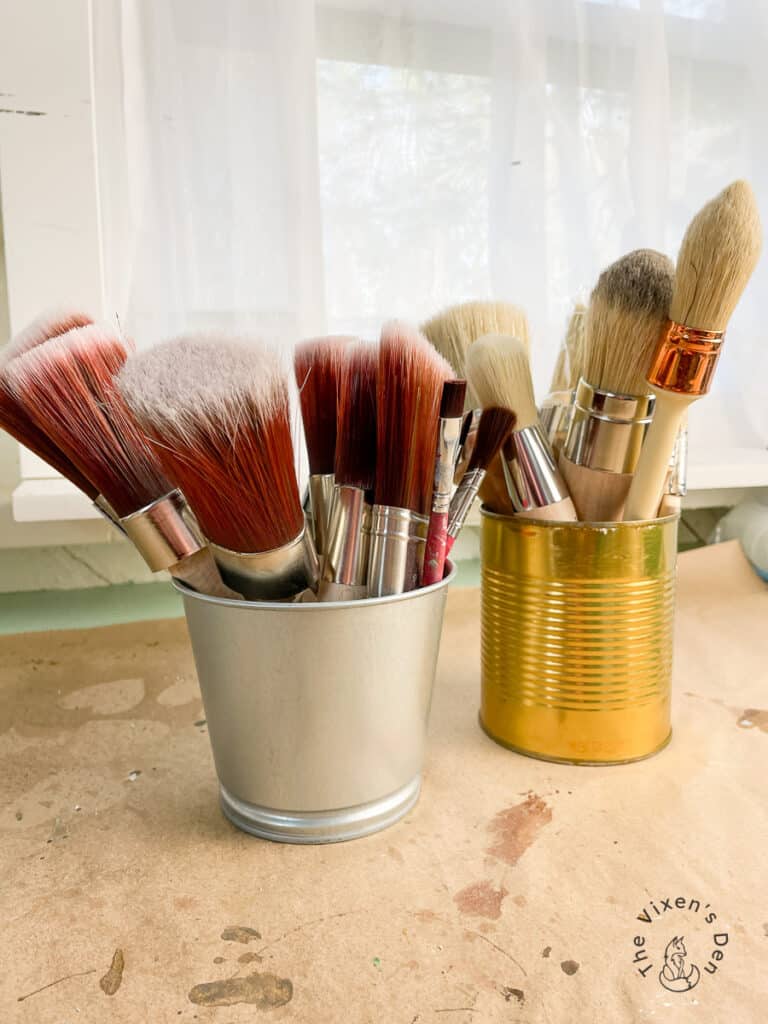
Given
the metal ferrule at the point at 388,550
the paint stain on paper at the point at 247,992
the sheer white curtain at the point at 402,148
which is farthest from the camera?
the sheer white curtain at the point at 402,148

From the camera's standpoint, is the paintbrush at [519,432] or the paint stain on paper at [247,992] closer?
the paint stain on paper at [247,992]

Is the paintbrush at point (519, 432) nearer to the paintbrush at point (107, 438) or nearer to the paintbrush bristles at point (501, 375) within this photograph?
the paintbrush bristles at point (501, 375)

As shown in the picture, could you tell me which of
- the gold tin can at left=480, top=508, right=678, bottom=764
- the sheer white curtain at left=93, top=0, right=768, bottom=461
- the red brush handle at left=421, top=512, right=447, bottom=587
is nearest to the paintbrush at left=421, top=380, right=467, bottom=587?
the red brush handle at left=421, top=512, right=447, bottom=587

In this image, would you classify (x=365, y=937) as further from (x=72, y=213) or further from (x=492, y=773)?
(x=72, y=213)

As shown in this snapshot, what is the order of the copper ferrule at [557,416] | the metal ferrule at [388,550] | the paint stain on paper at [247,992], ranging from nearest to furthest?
1. the paint stain on paper at [247,992]
2. the metal ferrule at [388,550]
3. the copper ferrule at [557,416]

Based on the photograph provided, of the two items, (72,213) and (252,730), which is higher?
(72,213)

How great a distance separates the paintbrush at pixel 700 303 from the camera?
470mm

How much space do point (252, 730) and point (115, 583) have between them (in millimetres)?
513

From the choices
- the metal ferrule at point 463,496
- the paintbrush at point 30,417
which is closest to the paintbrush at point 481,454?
the metal ferrule at point 463,496

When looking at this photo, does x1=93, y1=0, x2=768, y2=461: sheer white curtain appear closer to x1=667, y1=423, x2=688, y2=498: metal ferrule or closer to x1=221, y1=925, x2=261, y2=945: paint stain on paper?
x1=667, y1=423, x2=688, y2=498: metal ferrule

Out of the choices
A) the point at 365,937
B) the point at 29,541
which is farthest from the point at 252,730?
the point at 29,541

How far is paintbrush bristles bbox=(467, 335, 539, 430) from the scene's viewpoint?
56cm

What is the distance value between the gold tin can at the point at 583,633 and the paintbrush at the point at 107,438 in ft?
0.72

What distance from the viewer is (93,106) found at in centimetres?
80
